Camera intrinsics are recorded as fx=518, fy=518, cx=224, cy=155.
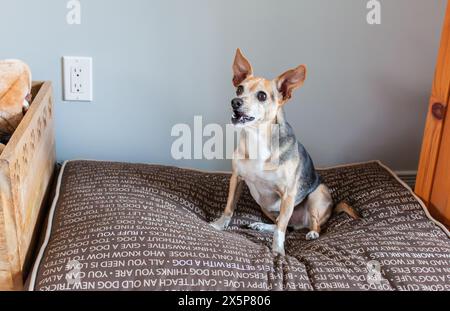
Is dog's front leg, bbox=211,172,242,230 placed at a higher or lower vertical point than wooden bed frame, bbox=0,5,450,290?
lower

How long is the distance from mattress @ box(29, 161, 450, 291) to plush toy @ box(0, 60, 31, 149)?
0.68 ft

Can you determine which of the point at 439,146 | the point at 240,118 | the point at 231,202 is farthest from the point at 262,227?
the point at 439,146

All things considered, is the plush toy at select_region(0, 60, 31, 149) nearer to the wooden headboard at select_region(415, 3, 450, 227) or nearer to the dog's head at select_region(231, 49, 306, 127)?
the dog's head at select_region(231, 49, 306, 127)

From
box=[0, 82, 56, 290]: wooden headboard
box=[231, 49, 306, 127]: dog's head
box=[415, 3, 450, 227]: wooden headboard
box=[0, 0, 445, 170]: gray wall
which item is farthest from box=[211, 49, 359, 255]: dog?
box=[0, 82, 56, 290]: wooden headboard

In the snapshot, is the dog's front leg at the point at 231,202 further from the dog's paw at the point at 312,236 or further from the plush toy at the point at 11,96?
the plush toy at the point at 11,96

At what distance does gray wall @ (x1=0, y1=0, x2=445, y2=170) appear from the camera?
4.80 feet

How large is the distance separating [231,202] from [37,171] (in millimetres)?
479

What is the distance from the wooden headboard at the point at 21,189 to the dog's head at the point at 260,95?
438 mm

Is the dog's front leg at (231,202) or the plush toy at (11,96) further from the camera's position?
the dog's front leg at (231,202)

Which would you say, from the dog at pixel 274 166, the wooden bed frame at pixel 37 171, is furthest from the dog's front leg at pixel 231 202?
the wooden bed frame at pixel 37 171

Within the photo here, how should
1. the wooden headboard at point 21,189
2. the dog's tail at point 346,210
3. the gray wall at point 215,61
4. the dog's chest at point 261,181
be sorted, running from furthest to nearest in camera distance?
the gray wall at point 215,61
the dog's tail at point 346,210
the dog's chest at point 261,181
the wooden headboard at point 21,189

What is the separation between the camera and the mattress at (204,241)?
96 cm

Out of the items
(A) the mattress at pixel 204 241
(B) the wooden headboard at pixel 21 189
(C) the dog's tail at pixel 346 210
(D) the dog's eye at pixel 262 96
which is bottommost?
(C) the dog's tail at pixel 346 210
